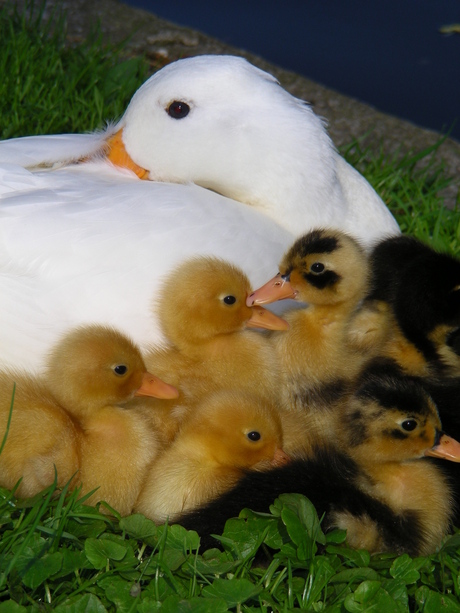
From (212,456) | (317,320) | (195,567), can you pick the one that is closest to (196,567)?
(195,567)

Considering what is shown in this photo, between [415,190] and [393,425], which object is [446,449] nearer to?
[393,425]

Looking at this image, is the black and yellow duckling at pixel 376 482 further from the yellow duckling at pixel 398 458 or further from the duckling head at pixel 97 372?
the duckling head at pixel 97 372

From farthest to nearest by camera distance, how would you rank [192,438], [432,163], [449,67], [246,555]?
[449,67] → [432,163] → [192,438] → [246,555]

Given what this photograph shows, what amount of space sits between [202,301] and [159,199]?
0.37 m

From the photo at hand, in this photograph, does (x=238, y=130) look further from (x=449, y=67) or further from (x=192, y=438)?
(x=449, y=67)

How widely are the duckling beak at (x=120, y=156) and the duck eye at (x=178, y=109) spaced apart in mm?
213

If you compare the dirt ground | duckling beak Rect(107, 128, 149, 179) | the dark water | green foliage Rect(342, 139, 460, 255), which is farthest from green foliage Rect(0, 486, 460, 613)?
the dark water

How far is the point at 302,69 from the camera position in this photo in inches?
227

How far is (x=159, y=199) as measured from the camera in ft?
7.90

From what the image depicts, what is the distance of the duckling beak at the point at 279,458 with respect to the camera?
2054mm

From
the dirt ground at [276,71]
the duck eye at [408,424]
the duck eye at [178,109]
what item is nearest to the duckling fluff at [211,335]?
the duck eye at [408,424]

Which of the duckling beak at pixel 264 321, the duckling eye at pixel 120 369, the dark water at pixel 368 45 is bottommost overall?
the dark water at pixel 368 45

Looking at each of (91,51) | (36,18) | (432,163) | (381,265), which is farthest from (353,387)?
(36,18)

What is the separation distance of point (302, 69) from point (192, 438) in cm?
421
